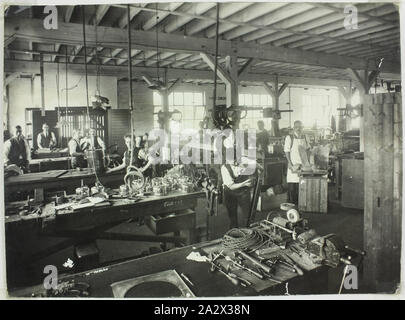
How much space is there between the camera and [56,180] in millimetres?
6727

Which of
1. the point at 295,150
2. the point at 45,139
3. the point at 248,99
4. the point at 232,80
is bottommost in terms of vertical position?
the point at 295,150

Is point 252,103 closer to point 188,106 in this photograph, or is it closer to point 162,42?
point 188,106

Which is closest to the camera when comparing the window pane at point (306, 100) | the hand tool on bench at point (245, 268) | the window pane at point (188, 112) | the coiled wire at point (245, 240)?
the hand tool on bench at point (245, 268)

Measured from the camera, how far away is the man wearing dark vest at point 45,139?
39.4ft

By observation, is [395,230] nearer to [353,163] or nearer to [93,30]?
[353,163]

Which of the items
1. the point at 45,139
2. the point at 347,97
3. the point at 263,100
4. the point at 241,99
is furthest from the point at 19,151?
the point at 263,100

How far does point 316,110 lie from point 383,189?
735 inches

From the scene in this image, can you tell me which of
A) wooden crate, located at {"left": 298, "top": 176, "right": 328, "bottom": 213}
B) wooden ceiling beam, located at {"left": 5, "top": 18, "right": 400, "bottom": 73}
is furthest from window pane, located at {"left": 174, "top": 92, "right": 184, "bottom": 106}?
wooden crate, located at {"left": 298, "top": 176, "right": 328, "bottom": 213}

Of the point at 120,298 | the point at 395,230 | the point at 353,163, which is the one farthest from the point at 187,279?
the point at 353,163

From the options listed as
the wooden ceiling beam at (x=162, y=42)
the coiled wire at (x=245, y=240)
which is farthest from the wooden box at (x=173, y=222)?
the wooden ceiling beam at (x=162, y=42)

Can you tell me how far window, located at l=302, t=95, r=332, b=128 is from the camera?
20.7 meters

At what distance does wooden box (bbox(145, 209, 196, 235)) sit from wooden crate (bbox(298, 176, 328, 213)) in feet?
9.46

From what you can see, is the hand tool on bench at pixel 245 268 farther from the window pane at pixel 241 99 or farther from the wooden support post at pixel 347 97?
the window pane at pixel 241 99

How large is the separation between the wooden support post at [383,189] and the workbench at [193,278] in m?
1.18
